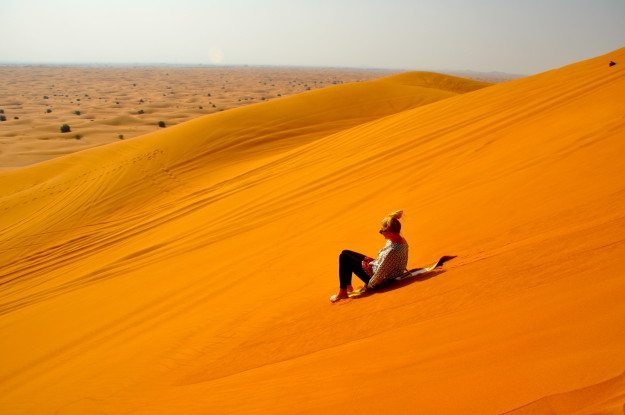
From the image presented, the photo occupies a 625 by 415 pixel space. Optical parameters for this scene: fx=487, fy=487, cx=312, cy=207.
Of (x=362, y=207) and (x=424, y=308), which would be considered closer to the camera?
(x=424, y=308)

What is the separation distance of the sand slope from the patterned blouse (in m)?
0.23

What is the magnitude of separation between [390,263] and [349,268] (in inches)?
18.2

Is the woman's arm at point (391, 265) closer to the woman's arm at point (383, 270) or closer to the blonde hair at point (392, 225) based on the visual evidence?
the woman's arm at point (383, 270)

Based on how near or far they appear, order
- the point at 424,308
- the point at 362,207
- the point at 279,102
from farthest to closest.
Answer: the point at 279,102
the point at 362,207
the point at 424,308

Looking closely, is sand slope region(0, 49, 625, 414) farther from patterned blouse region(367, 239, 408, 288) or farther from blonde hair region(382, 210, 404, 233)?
blonde hair region(382, 210, 404, 233)

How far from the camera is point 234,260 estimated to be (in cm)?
648

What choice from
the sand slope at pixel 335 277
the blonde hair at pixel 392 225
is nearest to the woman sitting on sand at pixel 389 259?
the blonde hair at pixel 392 225

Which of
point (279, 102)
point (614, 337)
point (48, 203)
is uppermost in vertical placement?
point (279, 102)

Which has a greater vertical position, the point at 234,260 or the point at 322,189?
the point at 322,189

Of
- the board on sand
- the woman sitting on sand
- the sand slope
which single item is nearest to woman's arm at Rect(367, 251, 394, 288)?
the woman sitting on sand

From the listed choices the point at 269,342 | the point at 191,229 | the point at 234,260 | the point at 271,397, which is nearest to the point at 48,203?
the point at 191,229

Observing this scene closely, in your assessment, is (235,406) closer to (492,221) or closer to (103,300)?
(492,221)

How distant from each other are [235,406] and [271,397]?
24 centimetres

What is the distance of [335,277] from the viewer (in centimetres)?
501
